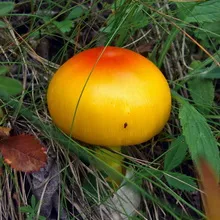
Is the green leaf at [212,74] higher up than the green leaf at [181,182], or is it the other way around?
the green leaf at [212,74]

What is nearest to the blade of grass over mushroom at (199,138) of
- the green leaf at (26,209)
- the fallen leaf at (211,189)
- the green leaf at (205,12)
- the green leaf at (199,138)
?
the green leaf at (199,138)

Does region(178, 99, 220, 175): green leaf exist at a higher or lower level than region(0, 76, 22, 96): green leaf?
lower

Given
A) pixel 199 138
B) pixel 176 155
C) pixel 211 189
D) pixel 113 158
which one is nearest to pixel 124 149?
pixel 113 158

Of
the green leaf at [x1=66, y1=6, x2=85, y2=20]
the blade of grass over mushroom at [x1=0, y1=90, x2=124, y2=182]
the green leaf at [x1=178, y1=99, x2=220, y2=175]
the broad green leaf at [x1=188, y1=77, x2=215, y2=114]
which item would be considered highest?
the green leaf at [x1=66, y1=6, x2=85, y2=20]

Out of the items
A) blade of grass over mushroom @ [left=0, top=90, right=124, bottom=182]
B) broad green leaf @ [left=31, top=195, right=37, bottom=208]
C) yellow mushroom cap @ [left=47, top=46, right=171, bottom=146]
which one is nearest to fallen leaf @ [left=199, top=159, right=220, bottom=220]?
yellow mushroom cap @ [left=47, top=46, right=171, bottom=146]

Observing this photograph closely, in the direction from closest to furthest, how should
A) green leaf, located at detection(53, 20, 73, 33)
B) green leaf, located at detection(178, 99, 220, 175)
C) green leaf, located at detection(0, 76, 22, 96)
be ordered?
1. green leaf, located at detection(0, 76, 22, 96)
2. green leaf, located at detection(178, 99, 220, 175)
3. green leaf, located at detection(53, 20, 73, 33)

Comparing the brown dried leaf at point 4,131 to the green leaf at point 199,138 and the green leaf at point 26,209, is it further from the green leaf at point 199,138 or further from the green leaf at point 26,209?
the green leaf at point 199,138

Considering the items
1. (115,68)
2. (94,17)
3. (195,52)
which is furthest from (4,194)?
(195,52)

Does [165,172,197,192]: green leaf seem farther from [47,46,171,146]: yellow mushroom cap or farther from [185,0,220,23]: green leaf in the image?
[185,0,220,23]: green leaf
